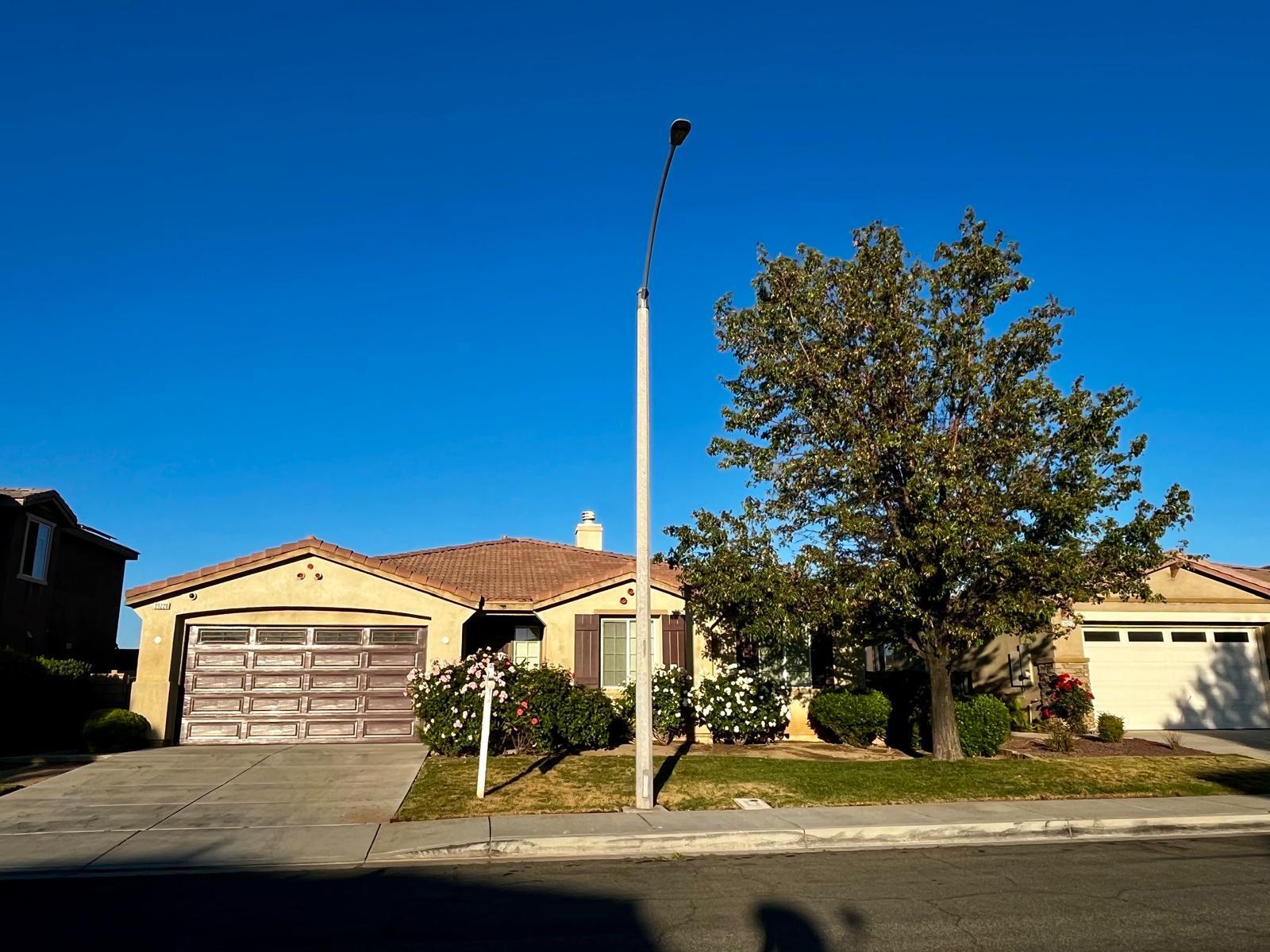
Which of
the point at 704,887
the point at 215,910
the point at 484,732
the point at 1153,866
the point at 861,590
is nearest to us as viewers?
the point at 215,910

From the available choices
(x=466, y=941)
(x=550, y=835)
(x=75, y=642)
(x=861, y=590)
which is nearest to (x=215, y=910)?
(x=466, y=941)

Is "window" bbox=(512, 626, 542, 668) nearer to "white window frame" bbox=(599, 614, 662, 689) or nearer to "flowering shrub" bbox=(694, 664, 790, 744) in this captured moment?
"white window frame" bbox=(599, 614, 662, 689)

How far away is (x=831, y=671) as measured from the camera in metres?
18.5

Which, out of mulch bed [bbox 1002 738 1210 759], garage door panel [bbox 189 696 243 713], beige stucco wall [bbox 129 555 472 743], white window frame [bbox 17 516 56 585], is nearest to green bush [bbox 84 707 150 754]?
beige stucco wall [bbox 129 555 472 743]

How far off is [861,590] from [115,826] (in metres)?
10.4

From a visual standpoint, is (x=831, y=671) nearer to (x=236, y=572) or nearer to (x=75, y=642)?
(x=236, y=572)

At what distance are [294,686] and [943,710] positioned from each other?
12.0 meters

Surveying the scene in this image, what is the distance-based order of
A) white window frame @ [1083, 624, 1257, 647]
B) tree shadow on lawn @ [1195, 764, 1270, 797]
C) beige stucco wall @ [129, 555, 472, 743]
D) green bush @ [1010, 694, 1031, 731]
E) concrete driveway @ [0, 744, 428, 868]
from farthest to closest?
white window frame @ [1083, 624, 1257, 647], green bush @ [1010, 694, 1031, 731], beige stucco wall @ [129, 555, 472, 743], tree shadow on lawn @ [1195, 764, 1270, 797], concrete driveway @ [0, 744, 428, 868]

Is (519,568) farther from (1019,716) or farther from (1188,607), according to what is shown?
(1188,607)

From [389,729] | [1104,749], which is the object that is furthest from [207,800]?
[1104,749]

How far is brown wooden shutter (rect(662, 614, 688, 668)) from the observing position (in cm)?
1805

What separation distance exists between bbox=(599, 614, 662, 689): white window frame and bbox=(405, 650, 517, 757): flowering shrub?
301 cm

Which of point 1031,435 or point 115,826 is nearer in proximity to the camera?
point 115,826

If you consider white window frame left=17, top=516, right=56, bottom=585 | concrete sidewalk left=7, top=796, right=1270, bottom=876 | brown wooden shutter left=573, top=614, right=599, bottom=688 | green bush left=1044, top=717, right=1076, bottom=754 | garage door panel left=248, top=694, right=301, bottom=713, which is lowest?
concrete sidewalk left=7, top=796, right=1270, bottom=876
